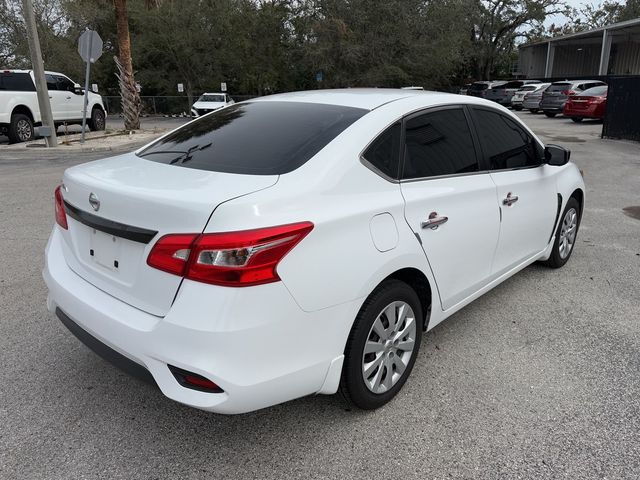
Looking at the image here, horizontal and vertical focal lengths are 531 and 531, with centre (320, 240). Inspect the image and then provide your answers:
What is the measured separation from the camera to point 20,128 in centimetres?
1569

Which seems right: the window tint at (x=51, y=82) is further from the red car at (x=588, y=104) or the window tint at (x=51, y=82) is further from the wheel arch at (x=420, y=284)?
the red car at (x=588, y=104)

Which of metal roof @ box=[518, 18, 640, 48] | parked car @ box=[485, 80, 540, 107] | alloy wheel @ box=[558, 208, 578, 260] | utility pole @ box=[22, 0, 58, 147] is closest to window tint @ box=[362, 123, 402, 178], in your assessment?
alloy wheel @ box=[558, 208, 578, 260]

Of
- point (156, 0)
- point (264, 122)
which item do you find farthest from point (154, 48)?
point (264, 122)

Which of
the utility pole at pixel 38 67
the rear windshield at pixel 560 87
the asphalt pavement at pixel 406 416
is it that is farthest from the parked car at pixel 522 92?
the asphalt pavement at pixel 406 416

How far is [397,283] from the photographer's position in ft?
9.09

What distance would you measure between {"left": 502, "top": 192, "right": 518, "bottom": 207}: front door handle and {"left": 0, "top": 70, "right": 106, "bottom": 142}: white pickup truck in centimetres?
1514

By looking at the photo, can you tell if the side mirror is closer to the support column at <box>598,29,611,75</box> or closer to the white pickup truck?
the white pickup truck

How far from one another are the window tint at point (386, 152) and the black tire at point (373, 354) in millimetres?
598

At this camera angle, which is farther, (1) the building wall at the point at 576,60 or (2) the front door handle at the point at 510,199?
(1) the building wall at the point at 576,60

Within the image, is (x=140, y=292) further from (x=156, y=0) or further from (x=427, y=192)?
(x=156, y=0)

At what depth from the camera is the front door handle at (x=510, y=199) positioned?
366 centimetres

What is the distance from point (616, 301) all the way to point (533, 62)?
53.5 m

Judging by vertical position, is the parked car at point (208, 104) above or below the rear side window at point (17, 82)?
below

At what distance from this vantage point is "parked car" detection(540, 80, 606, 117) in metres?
23.5
